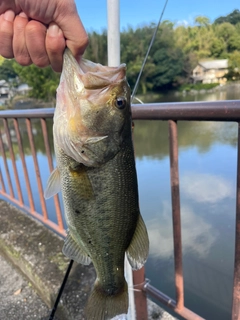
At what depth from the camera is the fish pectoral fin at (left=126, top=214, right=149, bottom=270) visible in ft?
3.58

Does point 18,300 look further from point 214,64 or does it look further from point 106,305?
point 214,64

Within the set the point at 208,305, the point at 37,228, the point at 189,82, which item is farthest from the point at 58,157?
the point at 189,82

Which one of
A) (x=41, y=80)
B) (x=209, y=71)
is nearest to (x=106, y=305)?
(x=41, y=80)

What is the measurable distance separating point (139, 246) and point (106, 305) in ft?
0.85

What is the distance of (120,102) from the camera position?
105 cm

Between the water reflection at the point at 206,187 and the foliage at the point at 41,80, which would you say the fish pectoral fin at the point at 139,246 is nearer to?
the water reflection at the point at 206,187

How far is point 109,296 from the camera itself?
113 cm

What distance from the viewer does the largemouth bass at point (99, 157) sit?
103 cm

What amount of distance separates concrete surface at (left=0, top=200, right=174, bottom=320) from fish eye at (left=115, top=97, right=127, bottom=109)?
1.29m

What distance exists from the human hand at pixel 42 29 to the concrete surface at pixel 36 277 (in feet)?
4.81

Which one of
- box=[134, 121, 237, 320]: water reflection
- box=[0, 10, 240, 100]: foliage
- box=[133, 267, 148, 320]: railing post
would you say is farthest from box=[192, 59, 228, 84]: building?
A: box=[133, 267, 148, 320]: railing post

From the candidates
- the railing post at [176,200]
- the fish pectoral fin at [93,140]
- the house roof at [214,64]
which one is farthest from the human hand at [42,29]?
the house roof at [214,64]

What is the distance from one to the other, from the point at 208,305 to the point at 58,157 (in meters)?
2.36

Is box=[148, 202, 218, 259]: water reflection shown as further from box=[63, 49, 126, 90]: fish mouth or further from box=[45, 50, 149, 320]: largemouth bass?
box=[63, 49, 126, 90]: fish mouth
